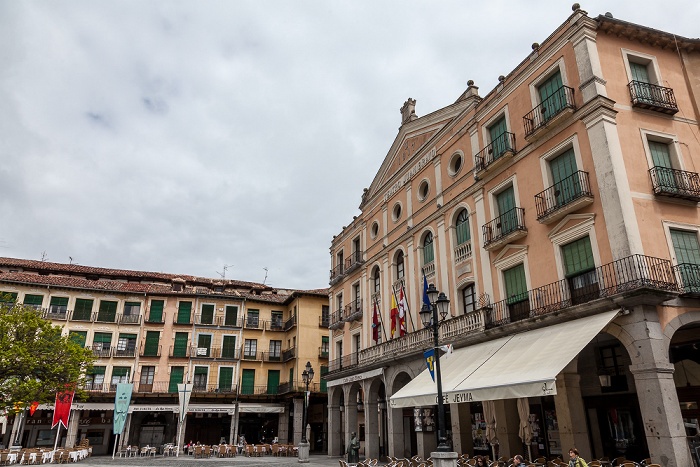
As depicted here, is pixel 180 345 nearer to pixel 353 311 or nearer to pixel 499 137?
pixel 353 311

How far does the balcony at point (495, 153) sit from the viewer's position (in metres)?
16.9

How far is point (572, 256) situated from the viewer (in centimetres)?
1409

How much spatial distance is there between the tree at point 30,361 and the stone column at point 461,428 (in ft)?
59.6

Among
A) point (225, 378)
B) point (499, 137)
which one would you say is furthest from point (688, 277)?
point (225, 378)

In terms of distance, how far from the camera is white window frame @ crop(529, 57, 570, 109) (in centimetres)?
1520

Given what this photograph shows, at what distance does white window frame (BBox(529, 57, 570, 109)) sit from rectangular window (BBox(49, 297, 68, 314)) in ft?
114

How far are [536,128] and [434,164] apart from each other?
6564mm

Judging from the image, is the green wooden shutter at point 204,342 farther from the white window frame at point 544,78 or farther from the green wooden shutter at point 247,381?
the white window frame at point 544,78

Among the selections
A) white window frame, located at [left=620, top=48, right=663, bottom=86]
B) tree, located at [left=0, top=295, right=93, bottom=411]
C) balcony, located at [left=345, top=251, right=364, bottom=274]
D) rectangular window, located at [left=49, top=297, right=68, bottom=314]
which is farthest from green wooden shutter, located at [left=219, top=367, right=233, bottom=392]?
white window frame, located at [left=620, top=48, right=663, bottom=86]

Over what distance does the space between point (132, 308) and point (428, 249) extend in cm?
2637

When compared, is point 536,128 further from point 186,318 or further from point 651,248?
point 186,318

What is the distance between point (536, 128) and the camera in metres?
15.5

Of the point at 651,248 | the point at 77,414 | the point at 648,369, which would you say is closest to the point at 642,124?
the point at 651,248

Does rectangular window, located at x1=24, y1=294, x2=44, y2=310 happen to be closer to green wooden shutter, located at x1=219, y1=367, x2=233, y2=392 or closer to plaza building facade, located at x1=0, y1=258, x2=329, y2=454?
plaza building facade, located at x1=0, y1=258, x2=329, y2=454
